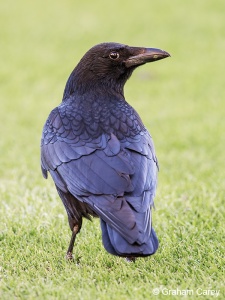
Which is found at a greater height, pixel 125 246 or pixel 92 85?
pixel 92 85

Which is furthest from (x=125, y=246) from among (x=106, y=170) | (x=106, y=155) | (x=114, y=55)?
(x=114, y=55)

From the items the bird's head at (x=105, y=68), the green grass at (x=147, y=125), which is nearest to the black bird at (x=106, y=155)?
the bird's head at (x=105, y=68)

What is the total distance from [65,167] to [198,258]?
1173mm

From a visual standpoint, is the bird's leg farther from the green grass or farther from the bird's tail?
the bird's tail

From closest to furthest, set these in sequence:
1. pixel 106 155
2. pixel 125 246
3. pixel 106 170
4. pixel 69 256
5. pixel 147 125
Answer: pixel 125 246 → pixel 106 170 → pixel 106 155 → pixel 69 256 → pixel 147 125

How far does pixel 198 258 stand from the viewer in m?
4.55

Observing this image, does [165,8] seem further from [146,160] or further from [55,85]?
[146,160]

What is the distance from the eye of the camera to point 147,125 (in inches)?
415

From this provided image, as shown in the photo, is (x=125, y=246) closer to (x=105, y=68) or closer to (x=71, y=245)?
(x=71, y=245)

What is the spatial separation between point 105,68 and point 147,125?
557cm

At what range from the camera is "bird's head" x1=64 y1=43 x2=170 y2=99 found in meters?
4.96

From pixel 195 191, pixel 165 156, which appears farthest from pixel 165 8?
pixel 195 191

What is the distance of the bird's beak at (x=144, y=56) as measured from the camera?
4.86 meters

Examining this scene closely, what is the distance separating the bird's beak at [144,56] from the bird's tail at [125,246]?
5.20 ft
